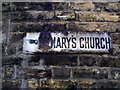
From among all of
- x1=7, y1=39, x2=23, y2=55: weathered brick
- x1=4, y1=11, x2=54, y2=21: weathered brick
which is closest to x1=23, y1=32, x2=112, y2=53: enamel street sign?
x1=7, y1=39, x2=23, y2=55: weathered brick

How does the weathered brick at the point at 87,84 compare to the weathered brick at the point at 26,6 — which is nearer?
the weathered brick at the point at 87,84

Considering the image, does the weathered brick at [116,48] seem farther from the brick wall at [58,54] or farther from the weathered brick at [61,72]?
the weathered brick at [61,72]

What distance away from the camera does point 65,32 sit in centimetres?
153

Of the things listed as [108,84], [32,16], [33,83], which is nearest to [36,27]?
[32,16]

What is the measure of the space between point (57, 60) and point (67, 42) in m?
0.15

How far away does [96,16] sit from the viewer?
1582 mm

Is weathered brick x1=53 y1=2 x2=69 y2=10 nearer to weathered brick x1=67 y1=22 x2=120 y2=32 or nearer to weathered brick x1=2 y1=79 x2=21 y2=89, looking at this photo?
weathered brick x1=67 y1=22 x2=120 y2=32

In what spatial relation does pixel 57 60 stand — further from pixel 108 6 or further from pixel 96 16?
pixel 108 6

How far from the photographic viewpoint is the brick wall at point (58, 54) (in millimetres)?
1448

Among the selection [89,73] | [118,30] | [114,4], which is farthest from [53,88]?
[114,4]

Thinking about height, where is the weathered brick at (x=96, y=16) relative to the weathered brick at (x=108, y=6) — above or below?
below

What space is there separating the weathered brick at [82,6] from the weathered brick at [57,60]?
1.31ft

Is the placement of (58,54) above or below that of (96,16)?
below

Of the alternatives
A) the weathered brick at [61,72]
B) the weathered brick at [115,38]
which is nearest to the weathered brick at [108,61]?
the weathered brick at [115,38]
